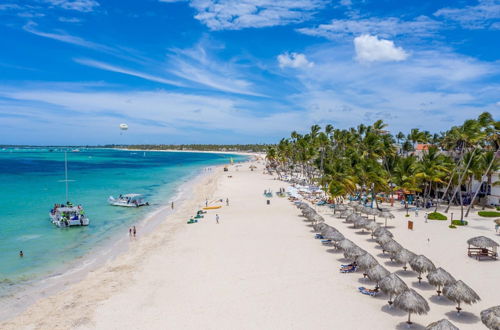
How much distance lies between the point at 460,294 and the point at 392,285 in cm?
254

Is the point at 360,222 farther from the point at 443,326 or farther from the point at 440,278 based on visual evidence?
the point at 443,326

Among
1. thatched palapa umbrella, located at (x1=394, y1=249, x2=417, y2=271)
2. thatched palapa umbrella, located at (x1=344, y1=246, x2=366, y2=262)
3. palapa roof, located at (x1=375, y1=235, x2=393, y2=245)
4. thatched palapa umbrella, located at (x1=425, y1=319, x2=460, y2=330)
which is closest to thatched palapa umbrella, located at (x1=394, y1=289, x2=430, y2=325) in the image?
thatched palapa umbrella, located at (x1=425, y1=319, x2=460, y2=330)

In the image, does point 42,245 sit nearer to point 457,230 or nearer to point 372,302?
point 372,302

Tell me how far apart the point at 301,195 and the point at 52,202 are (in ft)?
110

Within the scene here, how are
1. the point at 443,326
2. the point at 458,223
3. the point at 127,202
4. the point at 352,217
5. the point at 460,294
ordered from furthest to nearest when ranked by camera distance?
the point at 127,202 → the point at 458,223 → the point at 352,217 → the point at 460,294 → the point at 443,326

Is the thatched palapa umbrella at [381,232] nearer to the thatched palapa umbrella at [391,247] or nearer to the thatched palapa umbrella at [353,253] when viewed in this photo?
the thatched palapa umbrella at [391,247]

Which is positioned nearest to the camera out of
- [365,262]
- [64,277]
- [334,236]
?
[365,262]

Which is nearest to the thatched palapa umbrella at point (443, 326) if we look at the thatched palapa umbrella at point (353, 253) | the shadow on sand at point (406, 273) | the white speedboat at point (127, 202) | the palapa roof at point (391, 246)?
the shadow on sand at point (406, 273)

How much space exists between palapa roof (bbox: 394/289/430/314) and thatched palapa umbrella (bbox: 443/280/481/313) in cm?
146

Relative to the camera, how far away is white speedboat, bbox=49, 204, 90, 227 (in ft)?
107

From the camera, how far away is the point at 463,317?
1416 centimetres

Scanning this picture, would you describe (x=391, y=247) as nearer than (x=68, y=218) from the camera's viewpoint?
Yes

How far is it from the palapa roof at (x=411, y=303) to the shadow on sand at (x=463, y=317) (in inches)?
67.9

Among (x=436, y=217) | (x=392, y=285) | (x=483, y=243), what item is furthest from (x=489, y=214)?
(x=392, y=285)
